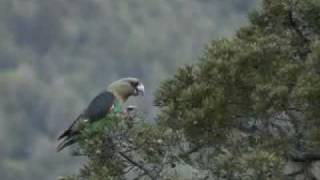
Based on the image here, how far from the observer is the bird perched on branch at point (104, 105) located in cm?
587

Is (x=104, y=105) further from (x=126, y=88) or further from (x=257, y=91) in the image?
(x=257, y=91)

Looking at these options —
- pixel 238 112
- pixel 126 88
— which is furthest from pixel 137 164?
pixel 126 88

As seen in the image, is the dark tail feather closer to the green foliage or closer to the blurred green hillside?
the green foliage

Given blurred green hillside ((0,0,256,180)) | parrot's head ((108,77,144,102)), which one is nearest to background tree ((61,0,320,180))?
parrot's head ((108,77,144,102))

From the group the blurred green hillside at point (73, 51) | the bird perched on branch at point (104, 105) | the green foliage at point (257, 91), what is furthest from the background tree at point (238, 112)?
the blurred green hillside at point (73, 51)

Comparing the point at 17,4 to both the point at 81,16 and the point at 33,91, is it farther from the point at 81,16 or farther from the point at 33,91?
the point at 33,91

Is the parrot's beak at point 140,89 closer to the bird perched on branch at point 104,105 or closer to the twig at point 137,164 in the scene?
the bird perched on branch at point 104,105

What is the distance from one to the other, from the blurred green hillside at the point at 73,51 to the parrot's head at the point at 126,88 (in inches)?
2517

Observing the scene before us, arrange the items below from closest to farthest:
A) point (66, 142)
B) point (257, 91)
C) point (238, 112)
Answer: point (257, 91)
point (238, 112)
point (66, 142)

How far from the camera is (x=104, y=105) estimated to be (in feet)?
20.5

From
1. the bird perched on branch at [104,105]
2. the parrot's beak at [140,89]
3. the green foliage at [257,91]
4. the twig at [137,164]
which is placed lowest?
the twig at [137,164]

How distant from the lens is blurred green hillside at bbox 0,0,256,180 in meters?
75.8

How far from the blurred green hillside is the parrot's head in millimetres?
63944

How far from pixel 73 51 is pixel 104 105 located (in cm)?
8821
